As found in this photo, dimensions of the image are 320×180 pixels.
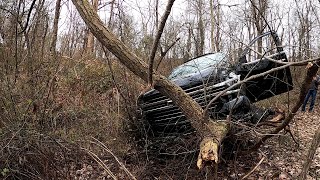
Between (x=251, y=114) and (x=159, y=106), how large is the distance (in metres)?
1.58

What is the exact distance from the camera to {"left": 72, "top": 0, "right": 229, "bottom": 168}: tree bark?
4352mm

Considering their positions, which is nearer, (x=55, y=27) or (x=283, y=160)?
(x=283, y=160)

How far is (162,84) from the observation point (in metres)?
4.78

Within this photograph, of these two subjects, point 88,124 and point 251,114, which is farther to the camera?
point 88,124

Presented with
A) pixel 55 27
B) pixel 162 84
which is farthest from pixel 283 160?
pixel 55 27

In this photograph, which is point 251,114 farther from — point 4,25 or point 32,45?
point 4,25

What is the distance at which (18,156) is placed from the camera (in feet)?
14.5

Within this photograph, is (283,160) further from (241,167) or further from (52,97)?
(52,97)

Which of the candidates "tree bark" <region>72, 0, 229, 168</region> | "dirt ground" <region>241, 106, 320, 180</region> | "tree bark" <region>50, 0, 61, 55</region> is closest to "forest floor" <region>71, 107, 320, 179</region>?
"dirt ground" <region>241, 106, 320, 180</region>

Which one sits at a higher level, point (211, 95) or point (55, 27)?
point (55, 27)

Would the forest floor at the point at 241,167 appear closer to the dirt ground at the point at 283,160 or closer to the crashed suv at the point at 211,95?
the dirt ground at the point at 283,160

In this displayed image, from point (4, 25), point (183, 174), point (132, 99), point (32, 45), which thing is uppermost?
point (4, 25)

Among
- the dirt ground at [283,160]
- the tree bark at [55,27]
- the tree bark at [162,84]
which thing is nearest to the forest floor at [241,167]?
the dirt ground at [283,160]

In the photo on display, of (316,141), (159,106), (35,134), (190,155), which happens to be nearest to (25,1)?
(35,134)
